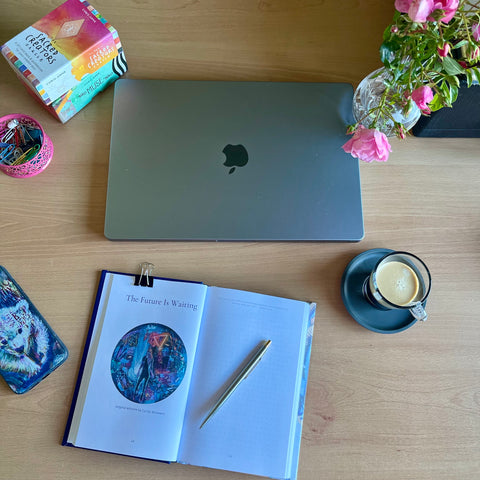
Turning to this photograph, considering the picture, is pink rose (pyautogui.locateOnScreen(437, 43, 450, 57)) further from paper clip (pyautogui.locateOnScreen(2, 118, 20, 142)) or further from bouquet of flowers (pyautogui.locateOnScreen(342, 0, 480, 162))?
paper clip (pyautogui.locateOnScreen(2, 118, 20, 142))

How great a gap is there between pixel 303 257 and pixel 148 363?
34cm

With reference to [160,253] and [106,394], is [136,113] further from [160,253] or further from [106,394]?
[106,394]

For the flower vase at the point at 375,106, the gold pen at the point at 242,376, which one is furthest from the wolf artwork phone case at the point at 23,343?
the flower vase at the point at 375,106

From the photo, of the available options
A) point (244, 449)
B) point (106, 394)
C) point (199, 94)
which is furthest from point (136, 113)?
point (244, 449)

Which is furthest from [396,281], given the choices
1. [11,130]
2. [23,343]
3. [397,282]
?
[11,130]

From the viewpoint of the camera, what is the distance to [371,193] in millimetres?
846

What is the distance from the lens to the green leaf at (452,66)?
0.61 metres

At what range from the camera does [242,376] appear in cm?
Result: 71

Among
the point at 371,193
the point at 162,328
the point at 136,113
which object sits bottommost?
the point at 162,328

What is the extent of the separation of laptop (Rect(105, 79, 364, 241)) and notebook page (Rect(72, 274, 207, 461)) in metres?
0.11

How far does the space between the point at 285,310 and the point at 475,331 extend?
36 centimetres

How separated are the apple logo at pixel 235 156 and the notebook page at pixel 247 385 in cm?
24

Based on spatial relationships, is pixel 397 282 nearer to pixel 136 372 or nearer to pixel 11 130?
pixel 136 372

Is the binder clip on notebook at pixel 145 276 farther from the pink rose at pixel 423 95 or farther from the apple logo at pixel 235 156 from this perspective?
the pink rose at pixel 423 95
